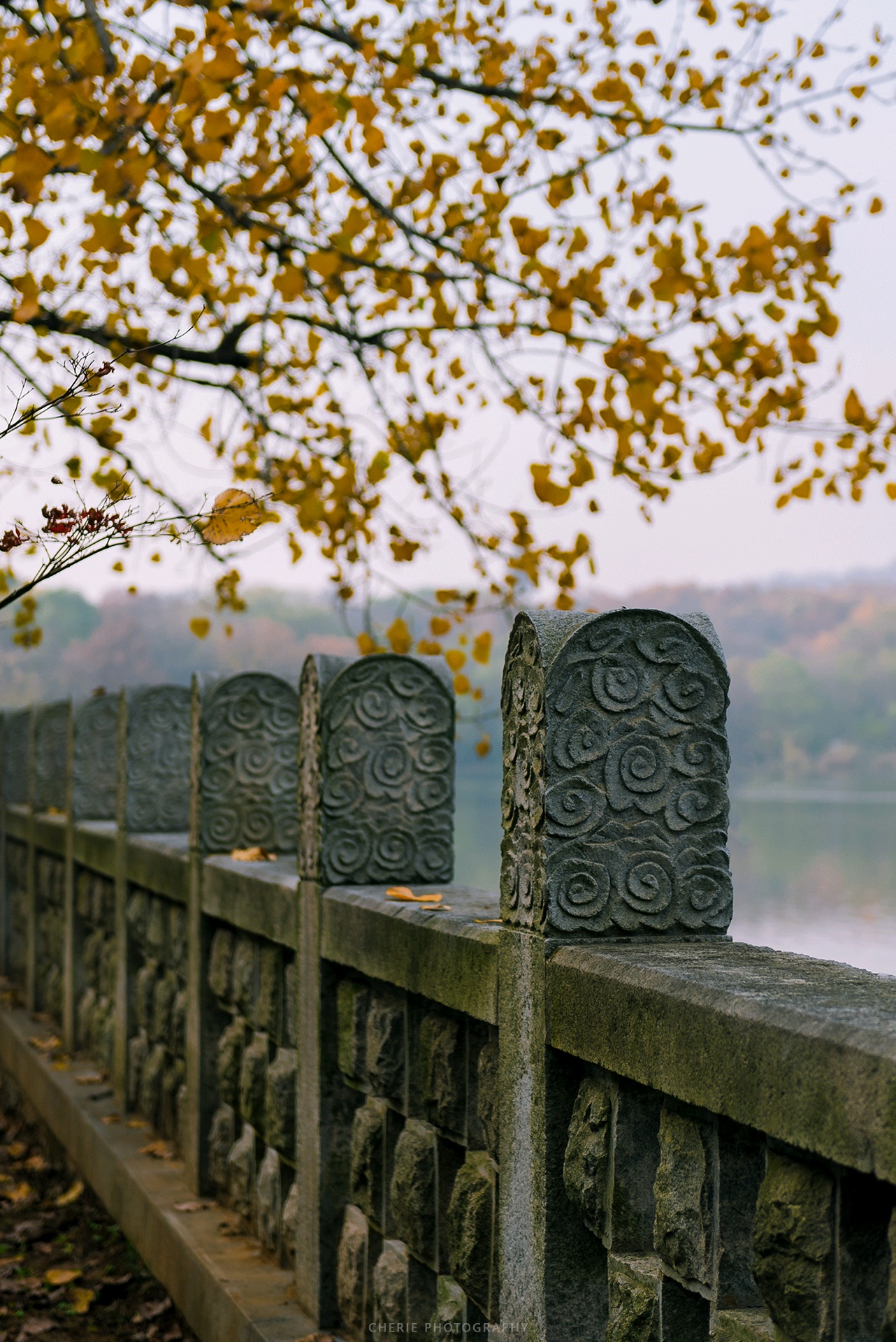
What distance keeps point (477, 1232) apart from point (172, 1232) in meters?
2.41

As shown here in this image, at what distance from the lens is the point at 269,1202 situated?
4.70 metres

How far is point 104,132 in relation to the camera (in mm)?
4965

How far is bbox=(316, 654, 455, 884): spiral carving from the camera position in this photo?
4098 millimetres

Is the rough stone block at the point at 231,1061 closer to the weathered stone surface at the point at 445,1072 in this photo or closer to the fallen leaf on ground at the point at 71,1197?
the fallen leaf on ground at the point at 71,1197

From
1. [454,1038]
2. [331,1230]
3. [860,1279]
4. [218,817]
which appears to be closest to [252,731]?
[218,817]

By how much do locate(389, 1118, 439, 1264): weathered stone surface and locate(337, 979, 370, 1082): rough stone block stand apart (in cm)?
39

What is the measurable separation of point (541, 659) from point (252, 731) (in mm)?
3044

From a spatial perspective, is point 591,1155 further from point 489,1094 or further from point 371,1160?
point 371,1160

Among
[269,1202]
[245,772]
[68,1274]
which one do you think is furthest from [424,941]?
[68,1274]

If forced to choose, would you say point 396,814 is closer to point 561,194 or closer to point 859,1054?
point 859,1054

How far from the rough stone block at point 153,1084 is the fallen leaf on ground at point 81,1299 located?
1029mm

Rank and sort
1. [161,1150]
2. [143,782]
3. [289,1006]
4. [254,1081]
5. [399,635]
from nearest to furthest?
[289,1006] → [254,1081] → [161,1150] → [399,635] → [143,782]

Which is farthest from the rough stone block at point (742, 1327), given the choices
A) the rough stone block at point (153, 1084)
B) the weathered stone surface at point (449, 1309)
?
the rough stone block at point (153, 1084)

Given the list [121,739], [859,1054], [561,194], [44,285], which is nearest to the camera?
[859,1054]
